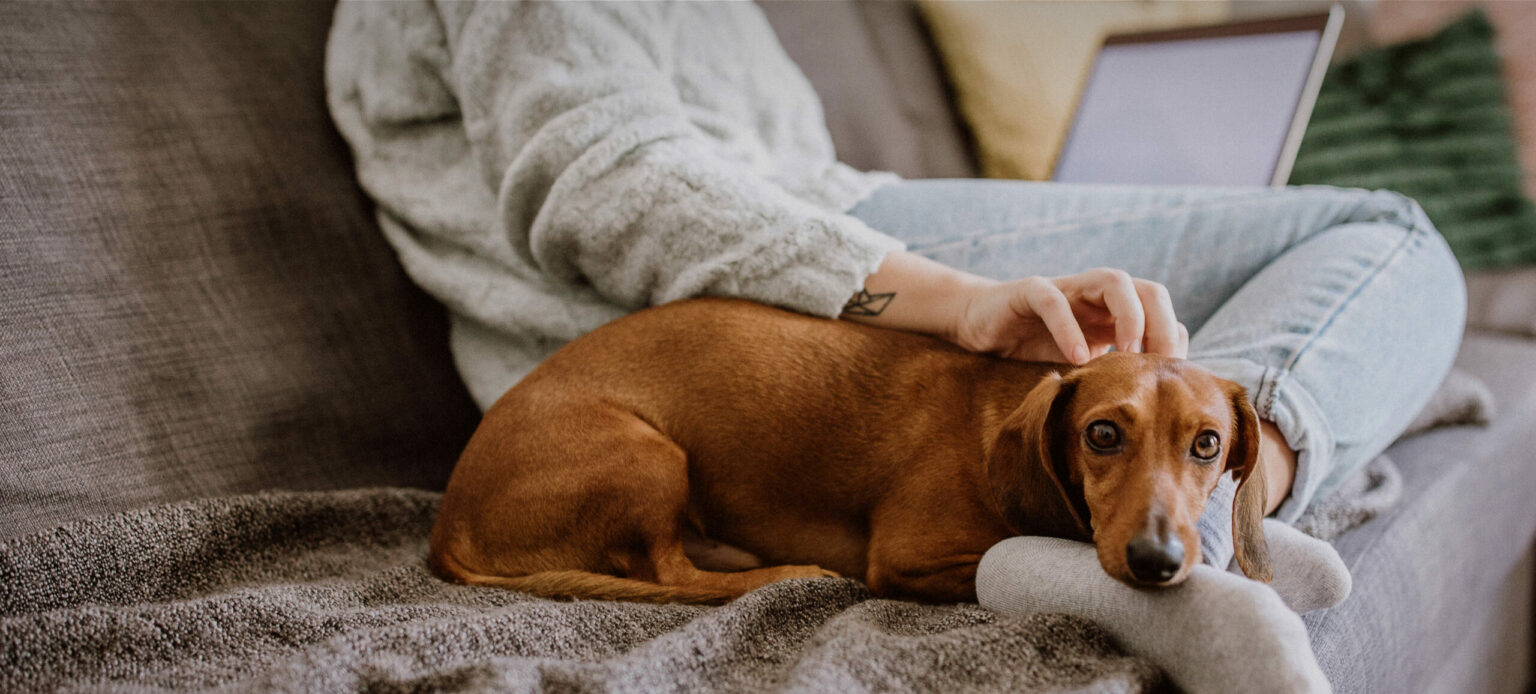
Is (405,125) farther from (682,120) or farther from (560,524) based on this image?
(560,524)

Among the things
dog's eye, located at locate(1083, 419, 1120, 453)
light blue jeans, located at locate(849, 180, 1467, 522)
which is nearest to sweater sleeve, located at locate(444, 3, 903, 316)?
light blue jeans, located at locate(849, 180, 1467, 522)

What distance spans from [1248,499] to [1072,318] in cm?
27

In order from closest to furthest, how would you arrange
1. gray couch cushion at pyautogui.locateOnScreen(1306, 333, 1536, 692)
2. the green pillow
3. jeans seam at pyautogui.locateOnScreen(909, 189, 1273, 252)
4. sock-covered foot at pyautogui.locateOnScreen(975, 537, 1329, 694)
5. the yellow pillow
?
sock-covered foot at pyautogui.locateOnScreen(975, 537, 1329, 694) < gray couch cushion at pyautogui.locateOnScreen(1306, 333, 1536, 692) < jeans seam at pyautogui.locateOnScreen(909, 189, 1273, 252) < the green pillow < the yellow pillow

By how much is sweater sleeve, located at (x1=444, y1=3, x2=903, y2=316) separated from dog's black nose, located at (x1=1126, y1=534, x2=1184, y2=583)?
561mm

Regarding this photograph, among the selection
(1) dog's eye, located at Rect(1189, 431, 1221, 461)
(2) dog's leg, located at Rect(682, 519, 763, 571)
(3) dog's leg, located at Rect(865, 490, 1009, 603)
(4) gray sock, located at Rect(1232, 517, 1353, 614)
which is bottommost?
(2) dog's leg, located at Rect(682, 519, 763, 571)

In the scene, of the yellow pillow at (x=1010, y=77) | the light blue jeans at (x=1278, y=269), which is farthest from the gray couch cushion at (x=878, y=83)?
the light blue jeans at (x=1278, y=269)

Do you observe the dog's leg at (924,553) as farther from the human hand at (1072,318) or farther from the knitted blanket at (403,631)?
the human hand at (1072,318)

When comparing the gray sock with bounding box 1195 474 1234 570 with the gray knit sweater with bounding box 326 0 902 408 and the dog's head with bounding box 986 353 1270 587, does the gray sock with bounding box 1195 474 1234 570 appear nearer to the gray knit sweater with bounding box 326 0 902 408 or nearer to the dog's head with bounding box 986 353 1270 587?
the dog's head with bounding box 986 353 1270 587

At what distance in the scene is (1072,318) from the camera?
100 centimetres

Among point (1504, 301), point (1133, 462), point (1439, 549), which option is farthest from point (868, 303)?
point (1504, 301)

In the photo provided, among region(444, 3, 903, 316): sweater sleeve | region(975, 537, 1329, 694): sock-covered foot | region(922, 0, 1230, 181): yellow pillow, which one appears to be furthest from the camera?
region(922, 0, 1230, 181): yellow pillow

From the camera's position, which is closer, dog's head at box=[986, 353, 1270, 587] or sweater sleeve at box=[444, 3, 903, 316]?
dog's head at box=[986, 353, 1270, 587]

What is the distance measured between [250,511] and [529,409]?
1.27 ft

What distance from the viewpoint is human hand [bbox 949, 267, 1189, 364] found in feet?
3.27
